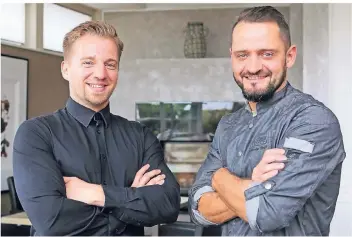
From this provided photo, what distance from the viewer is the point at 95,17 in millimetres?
6812

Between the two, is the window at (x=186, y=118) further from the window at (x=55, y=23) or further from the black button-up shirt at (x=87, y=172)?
the black button-up shirt at (x=87, y=172)

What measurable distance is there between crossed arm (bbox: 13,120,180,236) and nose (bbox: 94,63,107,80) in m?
0.27

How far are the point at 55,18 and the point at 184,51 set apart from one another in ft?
5.53

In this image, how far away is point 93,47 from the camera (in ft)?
6.00

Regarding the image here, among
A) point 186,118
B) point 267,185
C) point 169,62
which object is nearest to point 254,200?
point 267,185

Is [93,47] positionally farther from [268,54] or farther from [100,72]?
[268,54]

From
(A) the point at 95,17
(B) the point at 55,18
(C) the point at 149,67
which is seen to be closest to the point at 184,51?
(C) the point at 149,67

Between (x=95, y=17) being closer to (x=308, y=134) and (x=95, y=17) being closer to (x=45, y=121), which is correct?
(x=45, y=121)

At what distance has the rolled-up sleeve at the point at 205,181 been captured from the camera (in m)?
1.78

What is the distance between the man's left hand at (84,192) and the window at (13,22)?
3740mm

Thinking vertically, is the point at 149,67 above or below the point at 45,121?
above

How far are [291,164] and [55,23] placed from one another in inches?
200

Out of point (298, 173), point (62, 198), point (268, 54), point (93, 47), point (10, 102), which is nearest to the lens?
point (298, 173)

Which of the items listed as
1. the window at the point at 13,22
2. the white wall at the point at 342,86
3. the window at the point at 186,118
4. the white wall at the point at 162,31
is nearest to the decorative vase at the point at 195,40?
the white wall at the point at 162,31
